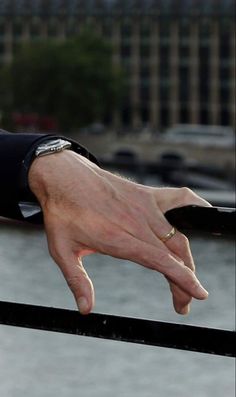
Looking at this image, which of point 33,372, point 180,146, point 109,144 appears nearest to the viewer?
point 33,372

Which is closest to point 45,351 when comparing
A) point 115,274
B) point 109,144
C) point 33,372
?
point 33,372

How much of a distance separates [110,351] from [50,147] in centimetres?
152

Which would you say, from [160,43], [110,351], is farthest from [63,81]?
[110,351]

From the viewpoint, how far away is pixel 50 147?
124 centimetres

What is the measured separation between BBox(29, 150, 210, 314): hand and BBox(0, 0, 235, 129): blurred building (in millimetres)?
66700

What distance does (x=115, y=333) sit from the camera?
3.92 feet

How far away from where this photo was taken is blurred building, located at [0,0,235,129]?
68.6 m

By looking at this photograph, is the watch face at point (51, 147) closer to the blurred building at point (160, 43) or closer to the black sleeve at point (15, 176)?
the black sleeve at point (15, 176)

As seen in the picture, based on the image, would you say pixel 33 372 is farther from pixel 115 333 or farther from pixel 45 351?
pixel 115 333

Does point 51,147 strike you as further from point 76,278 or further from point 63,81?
point 63,81

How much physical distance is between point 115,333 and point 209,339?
0.11 metres

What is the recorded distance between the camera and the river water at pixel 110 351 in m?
2.46

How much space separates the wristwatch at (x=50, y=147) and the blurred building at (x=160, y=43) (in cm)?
6665

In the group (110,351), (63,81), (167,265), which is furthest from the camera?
(63,81)
